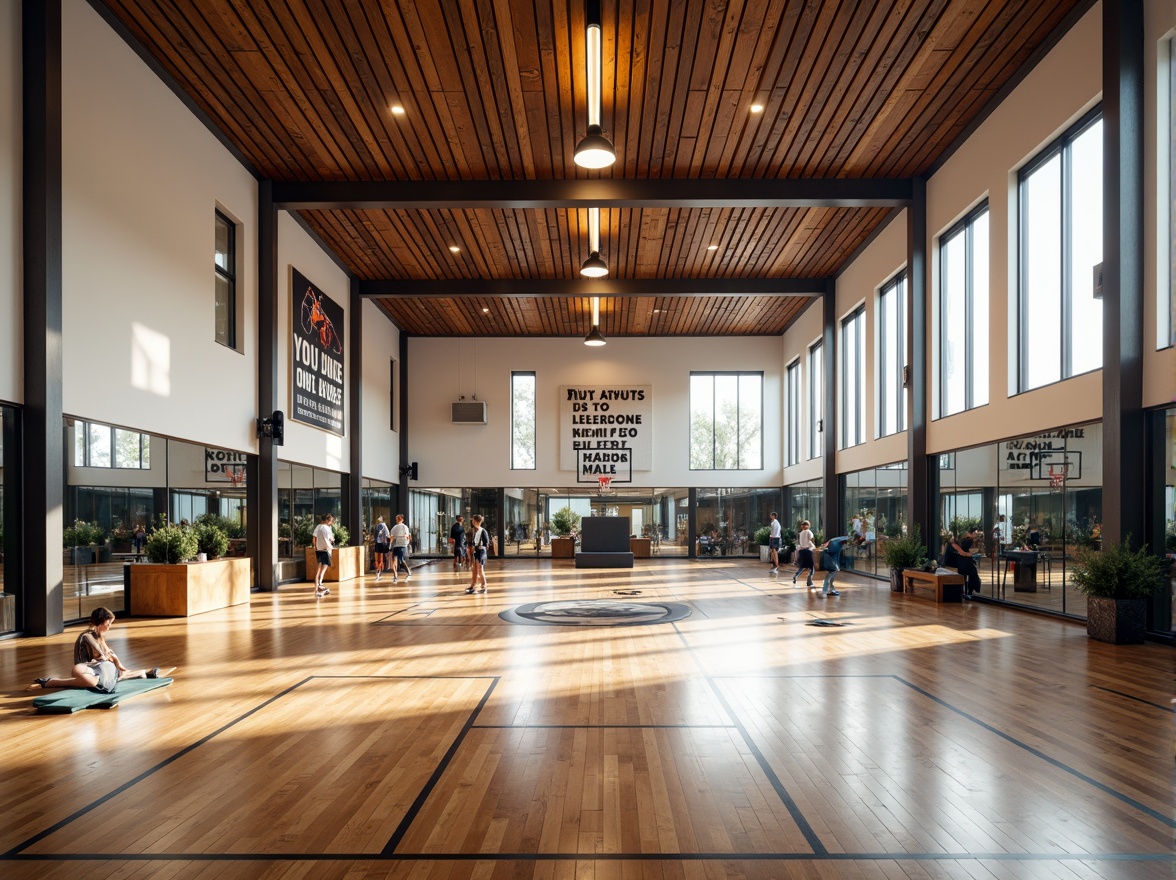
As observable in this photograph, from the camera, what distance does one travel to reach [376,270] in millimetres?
19156

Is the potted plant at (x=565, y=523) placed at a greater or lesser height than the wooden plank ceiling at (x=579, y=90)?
lesser

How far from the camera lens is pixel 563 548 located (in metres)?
25.6

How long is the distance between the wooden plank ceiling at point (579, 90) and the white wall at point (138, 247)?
0.56 metres

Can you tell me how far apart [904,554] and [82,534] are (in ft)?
40.3

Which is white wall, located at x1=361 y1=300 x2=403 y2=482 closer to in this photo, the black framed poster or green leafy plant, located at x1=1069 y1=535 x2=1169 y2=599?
the black framed poster

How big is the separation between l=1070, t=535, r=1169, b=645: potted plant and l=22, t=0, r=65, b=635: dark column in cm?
1109

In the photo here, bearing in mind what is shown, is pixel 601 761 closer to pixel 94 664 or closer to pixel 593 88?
pixel 94 664

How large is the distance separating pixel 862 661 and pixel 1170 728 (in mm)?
2833

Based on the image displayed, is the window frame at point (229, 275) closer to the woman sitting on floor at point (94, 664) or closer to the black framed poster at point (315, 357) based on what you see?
the black framed poster at point (315, 357)

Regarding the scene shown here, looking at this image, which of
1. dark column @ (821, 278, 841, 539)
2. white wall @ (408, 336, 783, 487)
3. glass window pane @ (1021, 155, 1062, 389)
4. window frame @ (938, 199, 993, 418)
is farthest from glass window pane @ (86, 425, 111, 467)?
white wall @ (408, 336, 783, 487)

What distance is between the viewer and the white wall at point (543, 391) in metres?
25.9

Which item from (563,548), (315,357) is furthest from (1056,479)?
(563,548)

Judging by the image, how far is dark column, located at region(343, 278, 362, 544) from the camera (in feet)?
64.7

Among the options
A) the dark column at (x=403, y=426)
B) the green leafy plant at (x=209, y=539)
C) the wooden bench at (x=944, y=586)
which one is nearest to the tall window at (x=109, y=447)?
the green leafy plant at (x=209, y=539)
